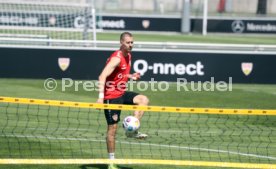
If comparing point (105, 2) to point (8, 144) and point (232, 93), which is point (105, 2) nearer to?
point (232, 93)

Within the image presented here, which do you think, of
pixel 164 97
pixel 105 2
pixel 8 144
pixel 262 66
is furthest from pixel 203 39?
pixel 8 144

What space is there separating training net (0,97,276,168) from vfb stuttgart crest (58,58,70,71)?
5.22 meters

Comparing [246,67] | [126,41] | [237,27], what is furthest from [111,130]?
[237,27]

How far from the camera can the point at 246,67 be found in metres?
25.2

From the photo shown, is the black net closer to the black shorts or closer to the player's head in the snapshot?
the black shorts

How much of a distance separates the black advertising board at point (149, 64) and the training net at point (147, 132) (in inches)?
208

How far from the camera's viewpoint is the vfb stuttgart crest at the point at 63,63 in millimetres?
24359

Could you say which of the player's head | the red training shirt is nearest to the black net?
the red training shirt

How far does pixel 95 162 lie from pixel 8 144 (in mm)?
2943

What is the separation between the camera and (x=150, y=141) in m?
14.9

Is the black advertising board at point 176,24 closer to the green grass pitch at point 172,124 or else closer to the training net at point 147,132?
the green grass pitch at point 172,124

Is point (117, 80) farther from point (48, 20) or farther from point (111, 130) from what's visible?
point (48, 20)

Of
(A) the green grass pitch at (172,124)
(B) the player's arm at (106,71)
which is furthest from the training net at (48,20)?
(B) the player's arm at (106,71)

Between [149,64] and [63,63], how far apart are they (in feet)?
9.35
